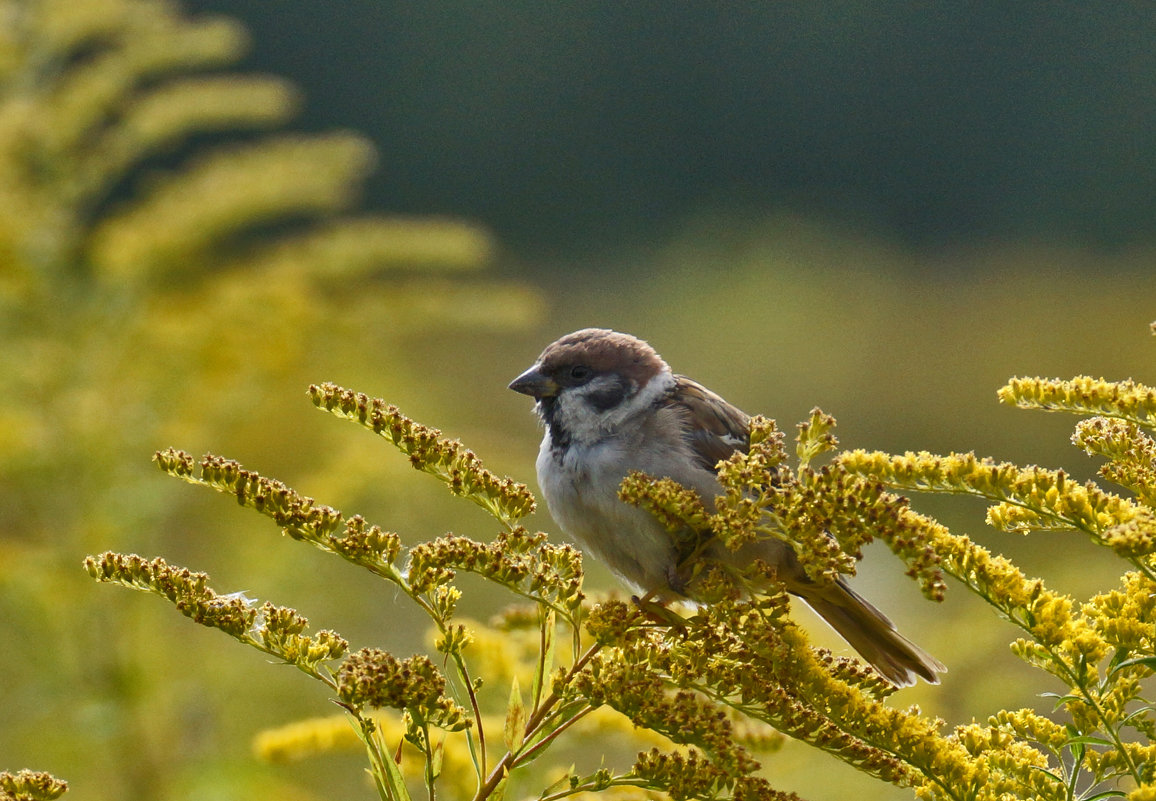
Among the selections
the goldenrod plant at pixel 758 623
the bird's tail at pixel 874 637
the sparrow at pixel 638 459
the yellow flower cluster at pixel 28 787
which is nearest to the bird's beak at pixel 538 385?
the sparrow at pixel 638 459

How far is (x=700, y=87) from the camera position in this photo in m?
21.3

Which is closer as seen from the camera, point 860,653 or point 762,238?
point 860,653

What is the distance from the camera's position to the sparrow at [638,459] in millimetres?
2338

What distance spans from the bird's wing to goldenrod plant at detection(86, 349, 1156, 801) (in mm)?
1017

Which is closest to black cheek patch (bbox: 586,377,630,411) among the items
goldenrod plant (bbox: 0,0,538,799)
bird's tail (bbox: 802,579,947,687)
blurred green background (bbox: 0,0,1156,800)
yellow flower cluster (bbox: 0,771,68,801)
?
bird's tail (bbox: 802,579,947,687)

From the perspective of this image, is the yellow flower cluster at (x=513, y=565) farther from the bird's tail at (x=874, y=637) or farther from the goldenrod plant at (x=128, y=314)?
the goldenrod plant at (x=128, y=314)

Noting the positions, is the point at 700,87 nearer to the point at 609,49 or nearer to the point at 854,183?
the point at 609,49

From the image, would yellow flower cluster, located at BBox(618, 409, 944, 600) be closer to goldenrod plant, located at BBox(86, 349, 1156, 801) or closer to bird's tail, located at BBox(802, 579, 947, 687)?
goldenrod plant, located at BBox(86, 349, 1156, 801)

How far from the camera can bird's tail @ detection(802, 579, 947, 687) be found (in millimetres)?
2332

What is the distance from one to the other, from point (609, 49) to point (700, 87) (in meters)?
1.66

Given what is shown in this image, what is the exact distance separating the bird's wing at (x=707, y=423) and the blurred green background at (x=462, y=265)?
678 millimetres

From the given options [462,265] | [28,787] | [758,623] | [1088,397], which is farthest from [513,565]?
[462,265]

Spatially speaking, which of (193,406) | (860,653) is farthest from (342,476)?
(860,653)

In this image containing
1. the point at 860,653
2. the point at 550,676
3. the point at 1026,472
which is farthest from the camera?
the point at 860,653
